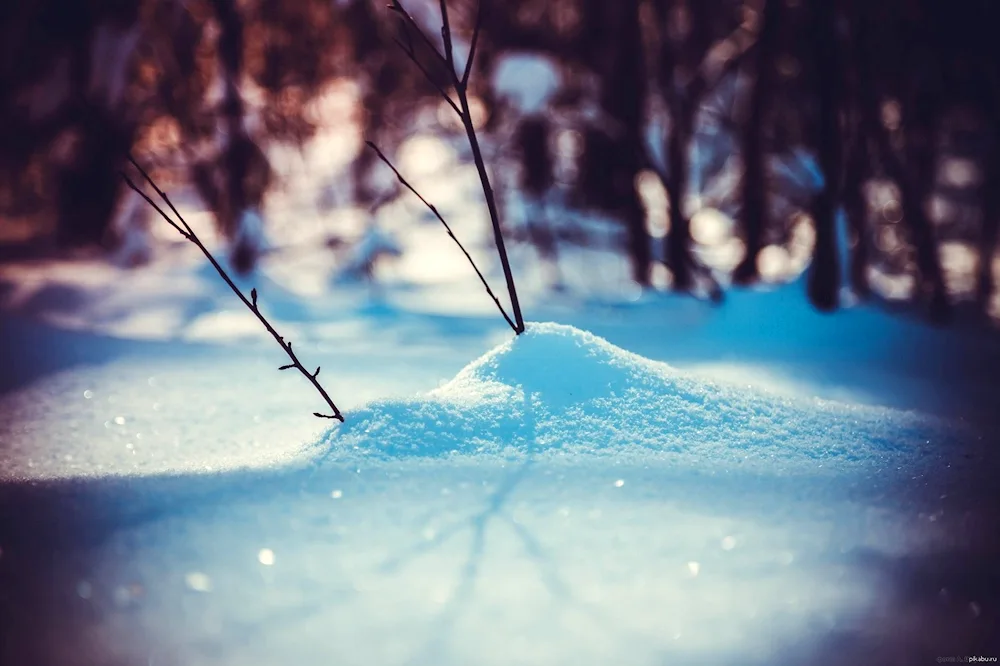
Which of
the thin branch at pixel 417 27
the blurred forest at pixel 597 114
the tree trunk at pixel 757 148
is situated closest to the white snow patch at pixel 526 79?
the blurred forest at pixel 597 114

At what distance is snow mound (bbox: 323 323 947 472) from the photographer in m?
1.82

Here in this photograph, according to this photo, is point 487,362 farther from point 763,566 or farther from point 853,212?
point 853,212

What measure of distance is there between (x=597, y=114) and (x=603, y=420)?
5.05 metres

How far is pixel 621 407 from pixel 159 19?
29.9 feet

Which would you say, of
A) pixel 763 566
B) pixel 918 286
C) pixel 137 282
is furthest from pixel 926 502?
pixel 137 282

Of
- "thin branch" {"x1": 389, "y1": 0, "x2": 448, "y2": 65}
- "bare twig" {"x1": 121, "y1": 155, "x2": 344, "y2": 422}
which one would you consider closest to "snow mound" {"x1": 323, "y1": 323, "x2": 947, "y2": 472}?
"bare twig" {"x1": 121, "y1": 155, "x2": 344, "y2": 422}

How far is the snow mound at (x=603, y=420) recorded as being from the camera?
1816mm

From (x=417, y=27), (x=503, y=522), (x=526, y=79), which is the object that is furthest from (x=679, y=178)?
(x=503, y=522)

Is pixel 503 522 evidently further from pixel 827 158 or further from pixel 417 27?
pixel 827 158

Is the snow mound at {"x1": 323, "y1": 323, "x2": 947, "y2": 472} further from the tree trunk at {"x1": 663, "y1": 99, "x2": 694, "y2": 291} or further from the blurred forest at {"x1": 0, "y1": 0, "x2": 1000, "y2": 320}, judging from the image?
the tree trunk at {"x1": 663, "y1": 99, "x2": 694, "y2": 291}

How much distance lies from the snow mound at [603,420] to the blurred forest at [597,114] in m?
3.44

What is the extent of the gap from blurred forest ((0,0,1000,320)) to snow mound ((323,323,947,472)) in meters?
3.44

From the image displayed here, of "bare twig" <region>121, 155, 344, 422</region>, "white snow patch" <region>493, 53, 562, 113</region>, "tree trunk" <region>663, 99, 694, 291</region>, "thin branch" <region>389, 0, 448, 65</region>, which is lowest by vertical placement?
"tree trunk" <region>663, 99, 694, 291</region>

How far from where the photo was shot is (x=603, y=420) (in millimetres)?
1911
